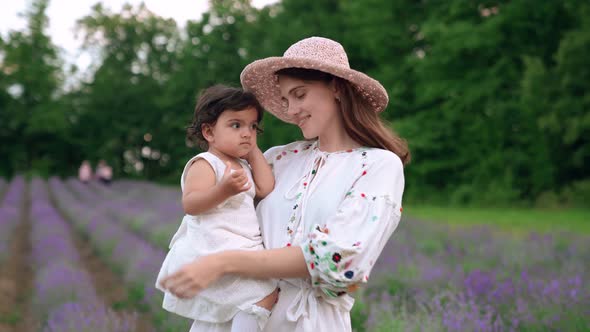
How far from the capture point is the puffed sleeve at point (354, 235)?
1.77 m

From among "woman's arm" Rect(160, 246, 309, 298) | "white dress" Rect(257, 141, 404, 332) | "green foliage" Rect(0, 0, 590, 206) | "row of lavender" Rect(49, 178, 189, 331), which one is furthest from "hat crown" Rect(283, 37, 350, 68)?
"green foliage" Rect(0, 0, 590, 206)

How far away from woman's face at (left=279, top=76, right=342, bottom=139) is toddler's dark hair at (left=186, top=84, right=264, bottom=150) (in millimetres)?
137

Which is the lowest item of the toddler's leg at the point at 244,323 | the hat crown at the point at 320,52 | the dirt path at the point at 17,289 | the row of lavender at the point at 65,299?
→ the dirt path at the point at 17,289

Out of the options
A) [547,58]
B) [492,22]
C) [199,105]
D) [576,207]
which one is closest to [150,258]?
[199,105]

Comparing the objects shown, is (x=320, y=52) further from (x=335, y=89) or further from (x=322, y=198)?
(x=322, y=198)

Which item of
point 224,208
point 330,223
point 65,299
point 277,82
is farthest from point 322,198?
point 65,299

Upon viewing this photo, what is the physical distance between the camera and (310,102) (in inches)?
81.9

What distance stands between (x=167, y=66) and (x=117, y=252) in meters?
40.0

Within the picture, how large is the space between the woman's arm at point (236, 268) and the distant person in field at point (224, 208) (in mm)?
86

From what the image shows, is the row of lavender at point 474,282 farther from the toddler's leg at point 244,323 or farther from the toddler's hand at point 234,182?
the toddler's hand at point 234,182

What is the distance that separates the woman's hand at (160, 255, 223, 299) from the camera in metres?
1.60

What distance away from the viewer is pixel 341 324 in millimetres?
2049

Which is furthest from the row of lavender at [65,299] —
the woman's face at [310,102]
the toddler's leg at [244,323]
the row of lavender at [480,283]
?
the woman's face at [310,102]

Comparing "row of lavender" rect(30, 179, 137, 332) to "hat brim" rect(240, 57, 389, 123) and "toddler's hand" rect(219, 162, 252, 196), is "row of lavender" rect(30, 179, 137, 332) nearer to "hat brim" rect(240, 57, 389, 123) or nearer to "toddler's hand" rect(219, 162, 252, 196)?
"hat brim" rect(240, 57, 389, 123)
